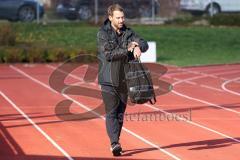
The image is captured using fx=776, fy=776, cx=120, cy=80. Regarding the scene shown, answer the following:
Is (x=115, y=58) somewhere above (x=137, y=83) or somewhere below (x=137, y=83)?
above

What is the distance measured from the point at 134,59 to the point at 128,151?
1.39m

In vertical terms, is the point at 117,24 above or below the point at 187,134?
above

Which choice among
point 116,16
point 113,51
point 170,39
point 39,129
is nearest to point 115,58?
point 113,51

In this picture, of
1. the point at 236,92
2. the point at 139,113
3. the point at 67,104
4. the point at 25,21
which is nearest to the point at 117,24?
the point at 139,113

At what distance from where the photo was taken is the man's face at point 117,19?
9.94 m

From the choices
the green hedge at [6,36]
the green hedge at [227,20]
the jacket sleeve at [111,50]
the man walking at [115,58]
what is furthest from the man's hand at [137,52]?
the green hedge at [227,20]

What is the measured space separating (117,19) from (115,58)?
0.50m

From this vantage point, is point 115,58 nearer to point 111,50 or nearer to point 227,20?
point 111,50

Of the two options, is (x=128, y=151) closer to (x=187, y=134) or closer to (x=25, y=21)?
(x=187, y=134)

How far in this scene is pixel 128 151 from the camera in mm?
10742

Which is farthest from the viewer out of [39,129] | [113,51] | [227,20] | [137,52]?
[227,20]

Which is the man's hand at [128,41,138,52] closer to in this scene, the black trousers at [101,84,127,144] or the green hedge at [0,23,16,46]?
the black trousers at [101,84,127,144]

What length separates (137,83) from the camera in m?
9.98

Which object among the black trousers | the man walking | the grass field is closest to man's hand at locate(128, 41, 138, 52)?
the man walking
